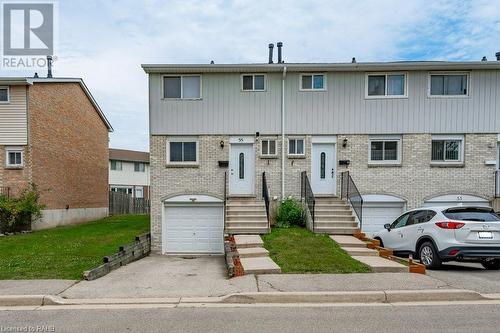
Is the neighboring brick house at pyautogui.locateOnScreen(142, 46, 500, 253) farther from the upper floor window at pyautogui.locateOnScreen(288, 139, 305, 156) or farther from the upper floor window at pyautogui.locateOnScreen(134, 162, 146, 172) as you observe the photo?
the upper floor window at pyautogui.locateOnScreen(134, 162, 146, 172)

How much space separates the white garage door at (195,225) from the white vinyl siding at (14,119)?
8.58 m

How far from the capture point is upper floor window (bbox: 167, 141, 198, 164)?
14.3 m

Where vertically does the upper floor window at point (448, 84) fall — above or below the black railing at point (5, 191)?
above

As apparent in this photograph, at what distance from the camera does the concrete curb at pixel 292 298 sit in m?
6.25

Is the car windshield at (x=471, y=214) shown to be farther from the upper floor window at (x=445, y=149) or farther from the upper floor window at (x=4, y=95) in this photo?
the upper floor window at (x=4, y=95)

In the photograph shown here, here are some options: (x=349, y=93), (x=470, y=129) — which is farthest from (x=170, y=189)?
(x=470, y=129)

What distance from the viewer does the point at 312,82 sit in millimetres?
14391

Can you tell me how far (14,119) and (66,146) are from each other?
375 centimetres

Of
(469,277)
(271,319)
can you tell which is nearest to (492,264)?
(469,277)

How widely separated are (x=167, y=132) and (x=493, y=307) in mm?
11780

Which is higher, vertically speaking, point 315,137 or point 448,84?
point 448,84

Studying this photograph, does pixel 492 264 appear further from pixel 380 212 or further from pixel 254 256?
pixel 254 256

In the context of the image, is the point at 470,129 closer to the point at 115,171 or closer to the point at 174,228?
the point at 174,228

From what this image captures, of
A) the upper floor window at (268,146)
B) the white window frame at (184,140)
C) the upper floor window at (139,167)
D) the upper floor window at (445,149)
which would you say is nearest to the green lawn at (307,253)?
the upper floor window at (268,146)
